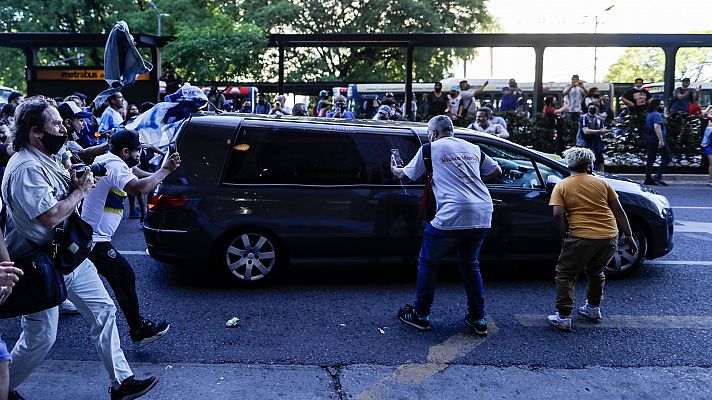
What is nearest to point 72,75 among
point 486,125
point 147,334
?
point 486,125

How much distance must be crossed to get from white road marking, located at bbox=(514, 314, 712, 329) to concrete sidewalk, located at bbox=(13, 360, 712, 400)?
85cm

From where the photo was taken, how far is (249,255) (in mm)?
6141

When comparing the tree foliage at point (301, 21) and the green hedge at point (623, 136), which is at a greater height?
the tree foliage at point (301, 21)

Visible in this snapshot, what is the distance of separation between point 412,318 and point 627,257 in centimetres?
269

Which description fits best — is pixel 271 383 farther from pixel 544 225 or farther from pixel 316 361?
pixel 544 225

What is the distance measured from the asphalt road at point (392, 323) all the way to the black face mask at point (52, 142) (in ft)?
5.63

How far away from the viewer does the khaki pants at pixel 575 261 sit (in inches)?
198

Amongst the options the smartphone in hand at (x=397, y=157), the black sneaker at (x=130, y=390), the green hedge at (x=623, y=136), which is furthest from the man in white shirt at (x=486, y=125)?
the black sneaker at (x=130, y=390)

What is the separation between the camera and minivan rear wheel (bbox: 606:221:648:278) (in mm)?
6516

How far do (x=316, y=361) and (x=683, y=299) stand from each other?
3.55m

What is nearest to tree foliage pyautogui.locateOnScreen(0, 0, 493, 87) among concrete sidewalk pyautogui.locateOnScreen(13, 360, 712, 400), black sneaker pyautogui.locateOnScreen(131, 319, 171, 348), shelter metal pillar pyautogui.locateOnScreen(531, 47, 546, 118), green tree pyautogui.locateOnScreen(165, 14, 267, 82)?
green tree pyautogui.locateOnScreen(165, 14, 267, 82)

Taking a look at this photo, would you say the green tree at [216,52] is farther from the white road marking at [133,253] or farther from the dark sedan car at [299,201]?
the dark sedan car at [299,201]

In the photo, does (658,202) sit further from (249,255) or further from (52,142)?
(52,142)

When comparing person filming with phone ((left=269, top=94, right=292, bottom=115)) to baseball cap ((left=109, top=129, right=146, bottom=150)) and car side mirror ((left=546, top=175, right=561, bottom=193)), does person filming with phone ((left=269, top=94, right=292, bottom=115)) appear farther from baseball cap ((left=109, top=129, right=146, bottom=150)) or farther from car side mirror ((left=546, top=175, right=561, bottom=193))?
baseball cap ((left=109, top=129, right=146, bottom=150))
